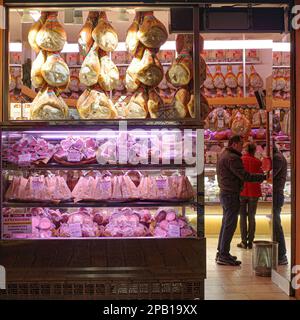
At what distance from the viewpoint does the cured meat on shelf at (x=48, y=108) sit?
547 cm

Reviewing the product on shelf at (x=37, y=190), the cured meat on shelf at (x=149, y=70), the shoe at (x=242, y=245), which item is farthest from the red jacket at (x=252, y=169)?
the product on shelf at (x=37, y=190)

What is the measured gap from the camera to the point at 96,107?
5543 millimetres

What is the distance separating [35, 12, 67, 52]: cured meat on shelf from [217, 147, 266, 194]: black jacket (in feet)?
11.1

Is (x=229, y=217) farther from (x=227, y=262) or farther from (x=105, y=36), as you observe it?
(x=105, y=36)

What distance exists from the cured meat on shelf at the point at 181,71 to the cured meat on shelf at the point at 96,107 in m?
0.70

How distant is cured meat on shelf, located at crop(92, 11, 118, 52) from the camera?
5668 millimetres

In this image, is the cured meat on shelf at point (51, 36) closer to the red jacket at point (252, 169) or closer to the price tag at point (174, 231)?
the price tag at point (174, 231)

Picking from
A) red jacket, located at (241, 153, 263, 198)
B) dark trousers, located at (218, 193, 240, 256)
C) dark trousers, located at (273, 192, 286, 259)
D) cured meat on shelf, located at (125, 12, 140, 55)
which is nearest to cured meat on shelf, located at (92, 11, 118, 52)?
cured meat on shelf, located at (125, 12, 140, 55)

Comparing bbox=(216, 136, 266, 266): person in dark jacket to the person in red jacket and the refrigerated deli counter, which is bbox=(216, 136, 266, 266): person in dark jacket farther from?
the refrigerated deli counter

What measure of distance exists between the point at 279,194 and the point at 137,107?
2.43 metres

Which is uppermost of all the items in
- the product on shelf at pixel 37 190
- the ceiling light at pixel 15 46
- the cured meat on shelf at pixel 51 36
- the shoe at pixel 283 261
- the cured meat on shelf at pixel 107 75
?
the cured meat on shelf at pixel 51 36

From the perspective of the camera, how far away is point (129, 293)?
5.25 meters

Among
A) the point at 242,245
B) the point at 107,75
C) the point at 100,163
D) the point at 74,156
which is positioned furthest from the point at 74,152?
the point at 242,245

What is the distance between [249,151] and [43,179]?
4.80 m
